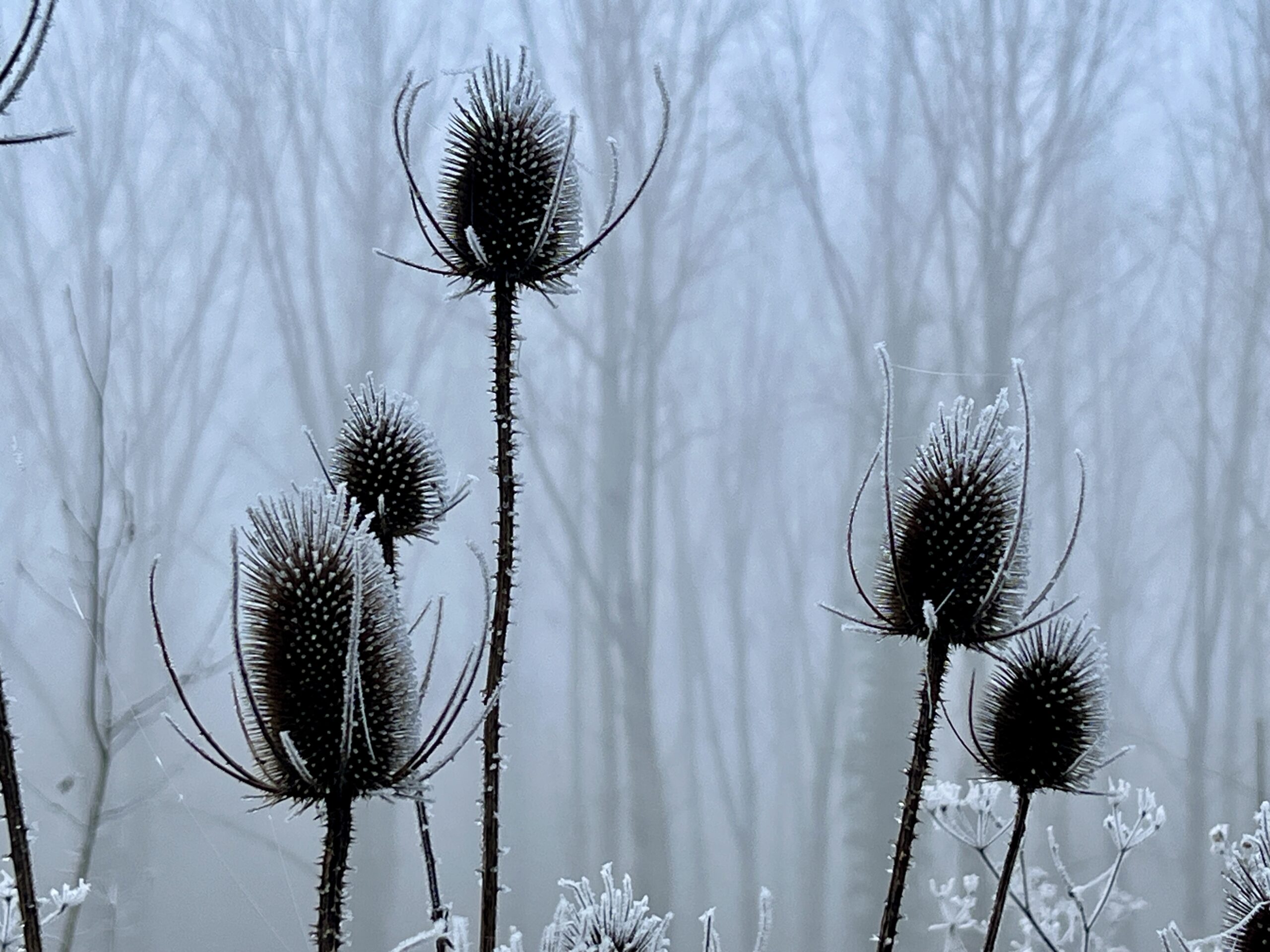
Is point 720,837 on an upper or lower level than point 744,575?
lower

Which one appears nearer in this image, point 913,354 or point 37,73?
point 37,73

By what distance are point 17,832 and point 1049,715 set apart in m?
0.60

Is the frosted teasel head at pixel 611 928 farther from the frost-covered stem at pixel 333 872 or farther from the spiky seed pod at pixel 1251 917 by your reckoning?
the spiky seed pod at pixel 1251 917

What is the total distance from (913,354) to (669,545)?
72 centimetres

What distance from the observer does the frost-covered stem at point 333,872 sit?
21.3 inches

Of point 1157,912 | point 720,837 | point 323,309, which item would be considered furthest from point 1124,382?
point 323,309

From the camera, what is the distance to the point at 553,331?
9.53 ft

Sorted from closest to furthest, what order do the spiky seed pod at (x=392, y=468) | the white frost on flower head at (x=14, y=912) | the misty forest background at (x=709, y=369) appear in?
1. the white frost on flower head at (x=14, y=912)
2. the spiky seed pod at (x=392, y=468)
3. the misty forest background at (x=709, y=369)

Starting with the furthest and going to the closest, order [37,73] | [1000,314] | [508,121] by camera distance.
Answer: [1000,314] → [37,73] → [508,121]

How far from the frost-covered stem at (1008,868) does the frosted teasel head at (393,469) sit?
1.33 feet

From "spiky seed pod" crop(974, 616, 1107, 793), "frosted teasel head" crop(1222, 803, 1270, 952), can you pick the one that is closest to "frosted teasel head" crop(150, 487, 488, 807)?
"spiky seed pod" crop(974, 616, 1107, 793)

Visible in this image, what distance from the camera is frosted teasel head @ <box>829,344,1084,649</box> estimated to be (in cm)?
73

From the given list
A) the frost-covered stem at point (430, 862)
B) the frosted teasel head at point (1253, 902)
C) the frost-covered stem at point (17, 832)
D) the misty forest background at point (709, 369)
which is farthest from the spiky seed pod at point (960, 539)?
the misty forest background at point (709, 369)

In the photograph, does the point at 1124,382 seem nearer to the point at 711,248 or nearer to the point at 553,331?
the point at 711,248
